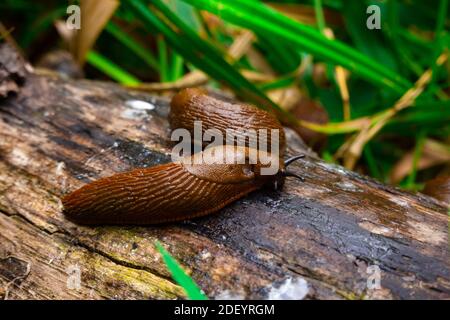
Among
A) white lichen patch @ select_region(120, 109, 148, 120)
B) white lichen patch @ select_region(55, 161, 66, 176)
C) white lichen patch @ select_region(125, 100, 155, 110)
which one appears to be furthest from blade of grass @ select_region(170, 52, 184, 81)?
white lichen patch @ select_region(55, 161, 66, 176)

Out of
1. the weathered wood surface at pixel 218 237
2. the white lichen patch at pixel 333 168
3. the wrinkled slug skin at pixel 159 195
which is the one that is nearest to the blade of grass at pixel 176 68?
the weathered wood surface at pixel 218 237

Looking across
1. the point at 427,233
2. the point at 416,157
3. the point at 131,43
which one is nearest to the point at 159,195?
the point at 427,233

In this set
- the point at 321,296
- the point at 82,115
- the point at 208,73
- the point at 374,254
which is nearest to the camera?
the point at 321,296

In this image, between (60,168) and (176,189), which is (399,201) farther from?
(60,168)

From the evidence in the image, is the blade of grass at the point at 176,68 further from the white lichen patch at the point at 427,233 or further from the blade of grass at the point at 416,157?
the white lichen patch at the point at 427,233

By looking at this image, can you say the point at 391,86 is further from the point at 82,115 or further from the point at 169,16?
the point at 82,115

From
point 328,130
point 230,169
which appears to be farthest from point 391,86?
point 230,169
